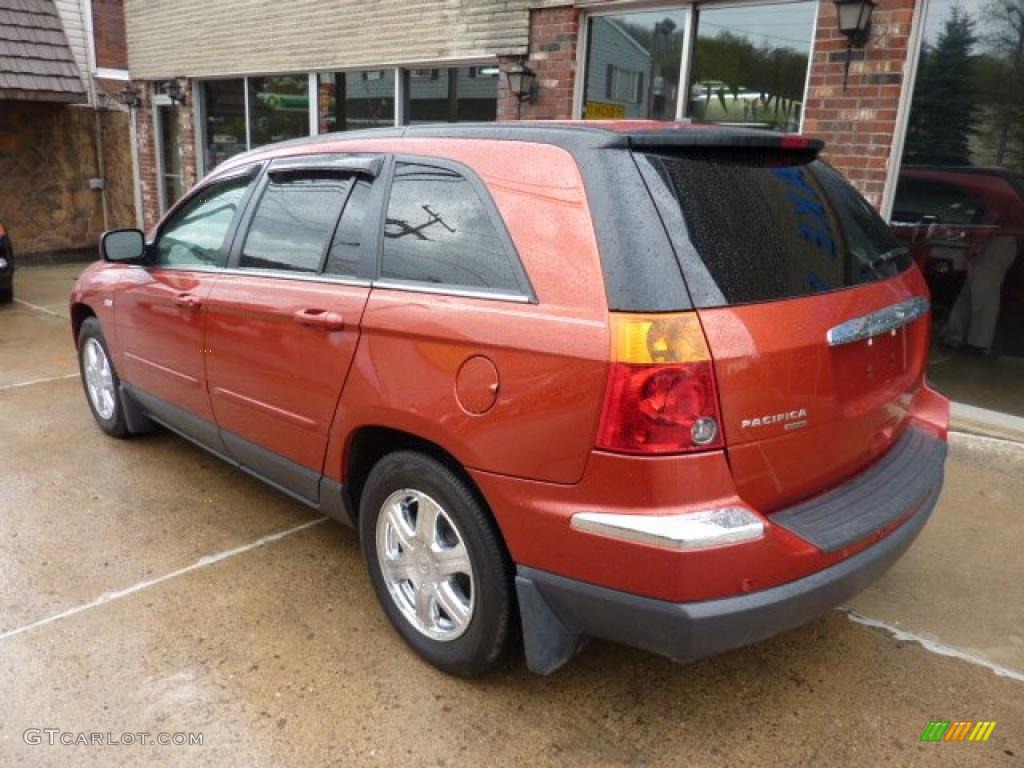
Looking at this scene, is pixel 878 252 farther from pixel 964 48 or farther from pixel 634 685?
pixel 964 48

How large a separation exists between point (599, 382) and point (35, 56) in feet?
41.8

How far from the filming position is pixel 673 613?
200 cm

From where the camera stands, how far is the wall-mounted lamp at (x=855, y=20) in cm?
497

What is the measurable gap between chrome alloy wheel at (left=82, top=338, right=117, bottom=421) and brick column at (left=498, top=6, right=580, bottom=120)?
13.6ft

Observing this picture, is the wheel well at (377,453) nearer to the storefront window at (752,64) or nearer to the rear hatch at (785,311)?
the rear hatch at (785,311)

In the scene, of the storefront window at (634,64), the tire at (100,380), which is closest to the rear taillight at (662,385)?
the tire at (100,380)

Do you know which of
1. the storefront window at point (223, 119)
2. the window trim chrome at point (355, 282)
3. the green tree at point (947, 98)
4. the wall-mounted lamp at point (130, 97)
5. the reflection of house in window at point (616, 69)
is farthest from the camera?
the wall-mounted lamp at point (130, 97)

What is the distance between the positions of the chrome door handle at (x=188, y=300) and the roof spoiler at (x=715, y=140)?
2.19 meters

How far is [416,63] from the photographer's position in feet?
26.9

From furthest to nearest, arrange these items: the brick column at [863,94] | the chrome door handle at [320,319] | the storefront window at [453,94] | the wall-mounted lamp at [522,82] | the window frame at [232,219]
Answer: the storefront window at [453,94] → the wall-mounted lamp at [522,82] → the brick column at [863,94] → the window frame at [232,219] → the chrome door handle at [320,319]

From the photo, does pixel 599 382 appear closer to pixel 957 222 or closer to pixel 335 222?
pixel 335 222

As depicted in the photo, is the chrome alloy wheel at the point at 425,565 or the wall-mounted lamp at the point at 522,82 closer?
the chrome alloy wheel at the point at 425,565

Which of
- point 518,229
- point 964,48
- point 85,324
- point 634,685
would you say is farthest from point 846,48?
point 85,324

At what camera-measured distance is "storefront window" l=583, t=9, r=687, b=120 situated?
6.27 metres
